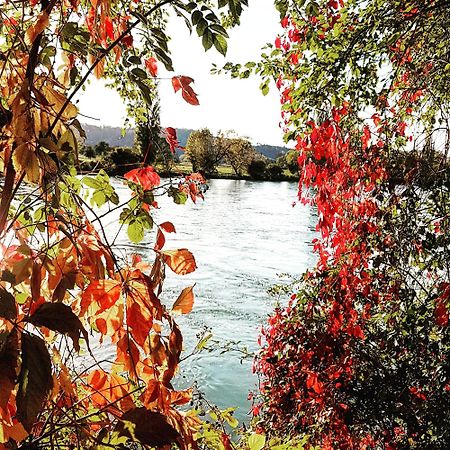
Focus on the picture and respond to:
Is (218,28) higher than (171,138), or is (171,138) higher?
(218,28)

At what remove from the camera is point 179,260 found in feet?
2.69

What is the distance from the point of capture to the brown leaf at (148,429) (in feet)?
2.00

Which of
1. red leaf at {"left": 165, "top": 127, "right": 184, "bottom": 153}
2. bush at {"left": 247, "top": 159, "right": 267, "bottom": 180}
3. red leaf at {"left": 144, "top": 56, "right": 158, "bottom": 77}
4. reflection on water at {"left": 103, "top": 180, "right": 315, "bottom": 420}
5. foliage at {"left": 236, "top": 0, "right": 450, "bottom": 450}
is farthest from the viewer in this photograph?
bush at {"left": 247, "top": 159, "right": 267, "bottom": 180}

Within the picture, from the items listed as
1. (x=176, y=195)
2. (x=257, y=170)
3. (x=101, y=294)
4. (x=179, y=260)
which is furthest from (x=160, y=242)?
(x=257, y=170)

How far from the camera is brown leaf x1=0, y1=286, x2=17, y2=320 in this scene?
0.53m

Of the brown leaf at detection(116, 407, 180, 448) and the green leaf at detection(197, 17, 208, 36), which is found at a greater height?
the green leaf at detection(197, 17, 208, 36)

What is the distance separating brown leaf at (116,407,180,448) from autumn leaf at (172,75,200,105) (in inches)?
22.6

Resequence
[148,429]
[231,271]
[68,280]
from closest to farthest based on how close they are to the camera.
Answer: [148,429]
[68,280]
[231,271]

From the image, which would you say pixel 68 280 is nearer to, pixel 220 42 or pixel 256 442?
pixel 220 42

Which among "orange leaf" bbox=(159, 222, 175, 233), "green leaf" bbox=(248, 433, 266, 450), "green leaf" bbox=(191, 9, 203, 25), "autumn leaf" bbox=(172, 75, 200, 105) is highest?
"green leaf" bbox=(191, 9, 203, 25)

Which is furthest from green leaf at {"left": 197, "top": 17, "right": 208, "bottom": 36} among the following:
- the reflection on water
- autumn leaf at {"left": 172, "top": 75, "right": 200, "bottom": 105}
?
the reflection on water

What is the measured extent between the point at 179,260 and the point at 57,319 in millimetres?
286

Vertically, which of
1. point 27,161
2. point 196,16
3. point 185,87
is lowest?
point 27,161

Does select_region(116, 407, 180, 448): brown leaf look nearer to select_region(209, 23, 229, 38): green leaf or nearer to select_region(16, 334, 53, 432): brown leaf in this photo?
select_region(16, 334, 53, 432): brown leaf
